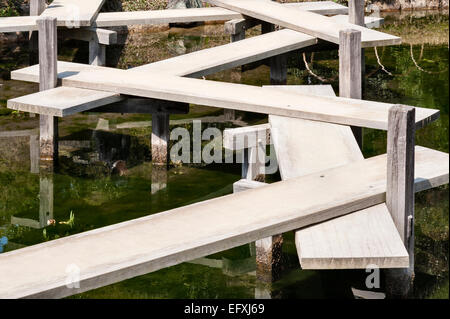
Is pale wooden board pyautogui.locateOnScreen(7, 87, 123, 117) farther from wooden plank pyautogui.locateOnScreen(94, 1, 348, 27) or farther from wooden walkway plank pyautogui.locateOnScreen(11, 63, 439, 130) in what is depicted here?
wooden plank pyautogui.locateOnScreen(94, 1, 348, 27)

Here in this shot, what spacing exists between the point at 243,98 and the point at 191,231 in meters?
2.92

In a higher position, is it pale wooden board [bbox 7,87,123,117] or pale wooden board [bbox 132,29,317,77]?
pale wooden board [bbox 132,29,317,77]

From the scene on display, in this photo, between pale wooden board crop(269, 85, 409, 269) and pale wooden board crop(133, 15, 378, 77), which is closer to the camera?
pale wooden board crop(269, 85, 409, 269)

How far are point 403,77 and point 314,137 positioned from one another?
5701mm

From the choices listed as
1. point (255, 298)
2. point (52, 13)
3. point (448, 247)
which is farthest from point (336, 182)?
point (52, 13)

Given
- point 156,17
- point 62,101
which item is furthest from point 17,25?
point 62,101

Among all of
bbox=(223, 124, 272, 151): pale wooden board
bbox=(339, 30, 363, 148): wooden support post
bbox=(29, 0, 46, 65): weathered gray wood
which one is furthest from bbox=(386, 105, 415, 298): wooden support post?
bbox=(29, 0, 46, 65): weathered gray wood

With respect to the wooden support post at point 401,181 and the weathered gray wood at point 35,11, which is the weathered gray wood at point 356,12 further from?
the wooden support post at point 401,181

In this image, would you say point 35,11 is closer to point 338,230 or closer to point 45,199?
point 45,199

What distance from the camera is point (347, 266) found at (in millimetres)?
6078

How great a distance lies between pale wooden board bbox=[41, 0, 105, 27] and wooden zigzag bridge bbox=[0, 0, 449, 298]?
3 centimetres

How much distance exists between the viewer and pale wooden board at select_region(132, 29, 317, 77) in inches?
409

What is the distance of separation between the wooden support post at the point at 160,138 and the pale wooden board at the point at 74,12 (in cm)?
250

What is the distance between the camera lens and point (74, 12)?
41.3 feet
